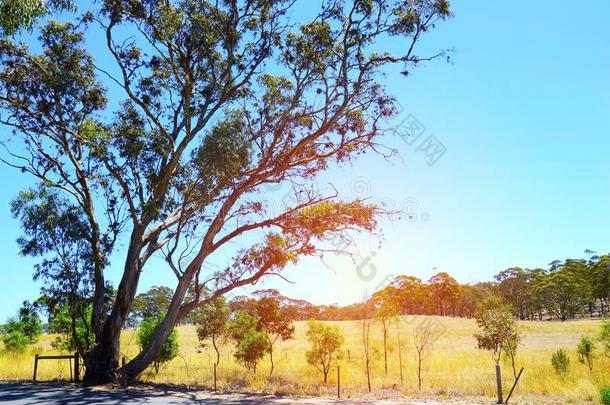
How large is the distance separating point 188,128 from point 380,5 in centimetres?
1000

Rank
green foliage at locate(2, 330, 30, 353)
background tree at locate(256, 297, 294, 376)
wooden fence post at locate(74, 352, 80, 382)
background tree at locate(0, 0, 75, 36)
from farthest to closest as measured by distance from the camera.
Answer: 1. green foliage at locate(2, 330, 30, 353)
2. background tree at locate(256, 297, 294, 376)
3. wooden fence post at locate(74, 352, 80, 382)
4. background tree at locate(0, 0, 75, 36)

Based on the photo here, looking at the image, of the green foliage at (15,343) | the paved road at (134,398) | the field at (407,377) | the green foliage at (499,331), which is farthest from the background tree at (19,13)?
the green foliage at (15,343)

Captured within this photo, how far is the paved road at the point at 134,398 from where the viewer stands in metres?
13.8

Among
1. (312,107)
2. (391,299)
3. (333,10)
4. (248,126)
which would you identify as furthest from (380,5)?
(391,299)

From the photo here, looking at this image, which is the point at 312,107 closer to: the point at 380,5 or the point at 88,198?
the point at 380,5

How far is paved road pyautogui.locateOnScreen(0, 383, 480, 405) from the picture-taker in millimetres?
13781

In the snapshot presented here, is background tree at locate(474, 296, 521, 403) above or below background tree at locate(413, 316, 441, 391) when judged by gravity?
above

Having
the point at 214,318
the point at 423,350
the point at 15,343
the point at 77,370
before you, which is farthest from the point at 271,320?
the point at 15,343

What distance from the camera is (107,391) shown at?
17.1 m

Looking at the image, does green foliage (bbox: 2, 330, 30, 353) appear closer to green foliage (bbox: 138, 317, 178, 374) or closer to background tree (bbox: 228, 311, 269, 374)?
green foliage (bbox: 138, 317, 178, 374)

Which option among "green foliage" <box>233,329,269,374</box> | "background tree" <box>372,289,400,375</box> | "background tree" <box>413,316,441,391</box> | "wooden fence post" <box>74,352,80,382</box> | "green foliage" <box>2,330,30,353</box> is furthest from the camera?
"green foliage" <box>2,330,30,353</box>

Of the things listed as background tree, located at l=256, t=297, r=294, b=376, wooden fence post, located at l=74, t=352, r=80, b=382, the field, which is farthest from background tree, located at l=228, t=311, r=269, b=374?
wooden fence post, located at l=74, t=352, r=80, b=382

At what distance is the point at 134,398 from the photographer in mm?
14906

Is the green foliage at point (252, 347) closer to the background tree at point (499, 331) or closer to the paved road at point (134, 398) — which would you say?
the paved road at point (134, 398)
